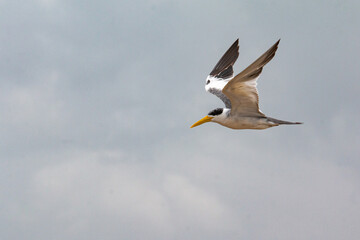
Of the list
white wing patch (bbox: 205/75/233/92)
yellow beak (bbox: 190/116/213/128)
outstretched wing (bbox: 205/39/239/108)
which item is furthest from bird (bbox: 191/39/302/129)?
outstretched wing (bbox: 205/39/239/108)

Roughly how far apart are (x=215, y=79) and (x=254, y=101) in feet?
27.8

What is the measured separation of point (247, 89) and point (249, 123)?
2159 mm

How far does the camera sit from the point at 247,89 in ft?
69.3

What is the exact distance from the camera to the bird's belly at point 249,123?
2259 centimetres

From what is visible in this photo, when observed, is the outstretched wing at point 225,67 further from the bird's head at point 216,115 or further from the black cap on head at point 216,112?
the black cap on head at point 216,112

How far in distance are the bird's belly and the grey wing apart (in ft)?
0.76

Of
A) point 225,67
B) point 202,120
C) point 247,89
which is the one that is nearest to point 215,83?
point 225,67

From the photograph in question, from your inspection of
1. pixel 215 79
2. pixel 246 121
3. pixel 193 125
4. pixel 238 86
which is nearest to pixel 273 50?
pixel 238 86

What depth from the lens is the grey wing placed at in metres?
19.5

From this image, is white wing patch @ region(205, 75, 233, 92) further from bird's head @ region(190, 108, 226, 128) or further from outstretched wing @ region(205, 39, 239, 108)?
bird's head @ region(190, 108, 226, 128)

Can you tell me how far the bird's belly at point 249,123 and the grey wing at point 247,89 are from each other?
0.76ft

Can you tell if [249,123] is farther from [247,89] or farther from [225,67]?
[225,67]

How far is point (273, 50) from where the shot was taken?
1905 cm

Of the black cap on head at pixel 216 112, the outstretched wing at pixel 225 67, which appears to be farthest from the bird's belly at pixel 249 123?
the outstretched wing at pixel 225 67
